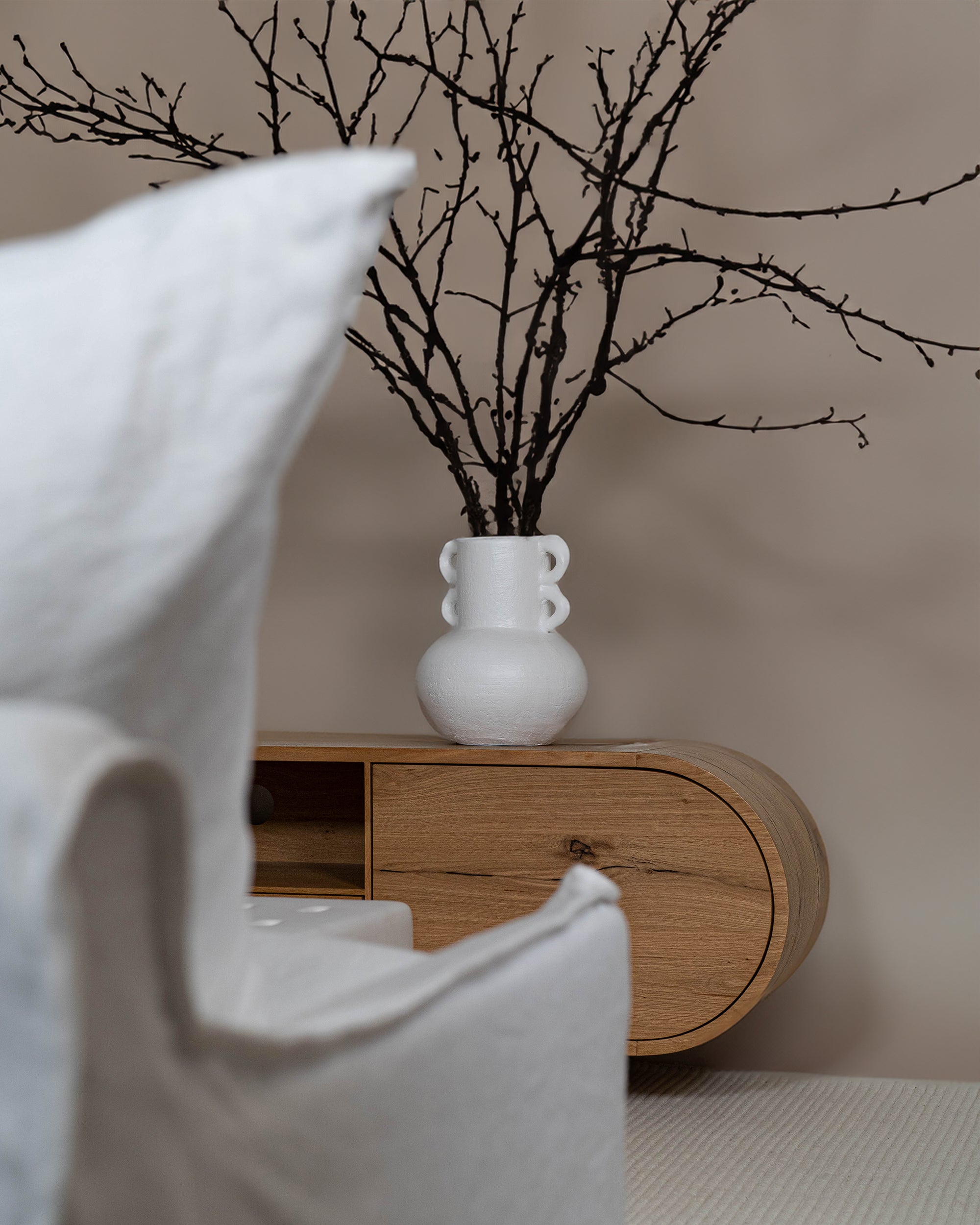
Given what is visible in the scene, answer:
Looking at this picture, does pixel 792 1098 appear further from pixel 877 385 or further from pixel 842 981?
pixel 877 385

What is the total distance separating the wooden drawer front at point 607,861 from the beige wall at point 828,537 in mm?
551

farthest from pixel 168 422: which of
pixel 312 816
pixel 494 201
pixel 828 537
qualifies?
pixel 494 201

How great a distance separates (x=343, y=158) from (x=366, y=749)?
1468 mm

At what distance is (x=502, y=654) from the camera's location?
5.89ft

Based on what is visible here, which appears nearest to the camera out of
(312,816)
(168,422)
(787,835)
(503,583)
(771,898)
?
(168,422)

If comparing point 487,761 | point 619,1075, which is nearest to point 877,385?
point 487,761

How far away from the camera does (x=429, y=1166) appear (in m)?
0.44

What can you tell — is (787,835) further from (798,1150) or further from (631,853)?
(798,1150)

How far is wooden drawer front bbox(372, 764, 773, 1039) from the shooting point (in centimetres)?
164

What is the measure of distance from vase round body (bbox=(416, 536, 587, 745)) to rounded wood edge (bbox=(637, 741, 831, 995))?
0.18m

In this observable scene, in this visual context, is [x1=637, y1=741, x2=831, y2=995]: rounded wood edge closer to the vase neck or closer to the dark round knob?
the vase neck

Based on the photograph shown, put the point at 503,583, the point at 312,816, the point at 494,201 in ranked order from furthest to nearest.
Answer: the point at 494,201, the point at 312,816, the point at 503,583

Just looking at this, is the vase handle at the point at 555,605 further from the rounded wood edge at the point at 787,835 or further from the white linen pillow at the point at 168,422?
the white linen pillow at the point at 168,422

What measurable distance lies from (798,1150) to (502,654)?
798 mm
